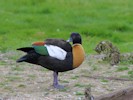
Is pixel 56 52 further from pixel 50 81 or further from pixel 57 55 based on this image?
pixel 50 81

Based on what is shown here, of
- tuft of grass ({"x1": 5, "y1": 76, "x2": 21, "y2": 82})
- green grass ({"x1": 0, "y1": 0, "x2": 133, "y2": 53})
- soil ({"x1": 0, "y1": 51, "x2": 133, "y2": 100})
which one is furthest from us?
green grass ({"x1": 0, "y1": 0, "x2": 133, "y2": 53})

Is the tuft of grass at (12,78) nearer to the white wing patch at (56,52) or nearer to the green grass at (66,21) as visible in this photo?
the white wing patch at (56,52)

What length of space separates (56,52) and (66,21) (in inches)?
317

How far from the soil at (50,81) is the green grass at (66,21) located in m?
2.10

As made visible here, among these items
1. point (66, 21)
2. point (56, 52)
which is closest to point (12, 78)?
point (56, 52)

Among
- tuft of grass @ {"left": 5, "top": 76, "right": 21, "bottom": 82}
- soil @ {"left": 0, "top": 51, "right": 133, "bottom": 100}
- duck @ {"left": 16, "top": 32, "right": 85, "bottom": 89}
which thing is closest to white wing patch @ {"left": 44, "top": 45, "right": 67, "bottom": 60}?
duck @ {"left": 16, "top": 32, "right": 85, "bottom": 89}

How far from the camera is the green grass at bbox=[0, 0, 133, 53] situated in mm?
14102

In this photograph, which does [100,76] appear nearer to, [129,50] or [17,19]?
[129,50]

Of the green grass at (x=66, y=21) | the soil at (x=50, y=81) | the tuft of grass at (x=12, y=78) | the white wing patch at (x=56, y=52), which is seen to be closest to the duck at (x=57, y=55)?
the white wing patch at (x=56, y=52)

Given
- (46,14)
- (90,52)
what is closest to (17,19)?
(46,14)

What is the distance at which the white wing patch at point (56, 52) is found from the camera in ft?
27.0

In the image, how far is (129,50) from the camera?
41.9 feet

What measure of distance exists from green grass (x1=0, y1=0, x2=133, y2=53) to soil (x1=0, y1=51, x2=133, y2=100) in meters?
2.10

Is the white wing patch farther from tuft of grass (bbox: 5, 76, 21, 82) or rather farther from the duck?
tuft of grass (bbox: 5, 76, 21, 82)
